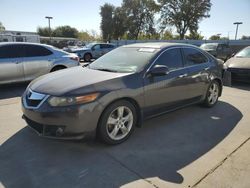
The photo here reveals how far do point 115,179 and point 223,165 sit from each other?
1.45 metres

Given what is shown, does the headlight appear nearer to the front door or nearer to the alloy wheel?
the alloy wheel

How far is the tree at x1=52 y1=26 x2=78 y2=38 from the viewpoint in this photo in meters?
72.6

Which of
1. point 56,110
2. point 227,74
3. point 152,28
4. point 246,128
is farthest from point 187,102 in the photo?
point 152,28

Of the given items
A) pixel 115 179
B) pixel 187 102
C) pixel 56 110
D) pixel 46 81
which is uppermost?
pixel 46 81

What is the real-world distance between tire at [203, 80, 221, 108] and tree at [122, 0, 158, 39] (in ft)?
130

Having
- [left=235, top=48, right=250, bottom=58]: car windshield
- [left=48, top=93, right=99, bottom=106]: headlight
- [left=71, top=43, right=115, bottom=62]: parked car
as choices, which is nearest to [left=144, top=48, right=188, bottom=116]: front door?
[left=48, top=93, right=99, bottom=106]: headlight

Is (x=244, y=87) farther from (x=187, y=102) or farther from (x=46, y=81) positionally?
(x=46, y=81)

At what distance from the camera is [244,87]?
7.89 metres

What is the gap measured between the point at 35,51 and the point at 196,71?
16.4ft

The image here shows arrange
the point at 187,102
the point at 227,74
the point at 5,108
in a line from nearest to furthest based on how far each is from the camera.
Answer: the point at 187,102
the point at 5,108
the point at 227,74

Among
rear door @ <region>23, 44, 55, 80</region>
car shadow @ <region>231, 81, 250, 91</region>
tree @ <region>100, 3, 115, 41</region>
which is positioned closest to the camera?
rear door @ <region>23, 44, 55, 80</region>

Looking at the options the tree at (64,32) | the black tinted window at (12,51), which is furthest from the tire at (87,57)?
the tree at (64,32)

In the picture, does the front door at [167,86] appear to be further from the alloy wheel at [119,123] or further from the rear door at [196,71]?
the alloy wheel at [119,123]

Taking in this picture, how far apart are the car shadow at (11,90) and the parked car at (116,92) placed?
3003 millimetres
